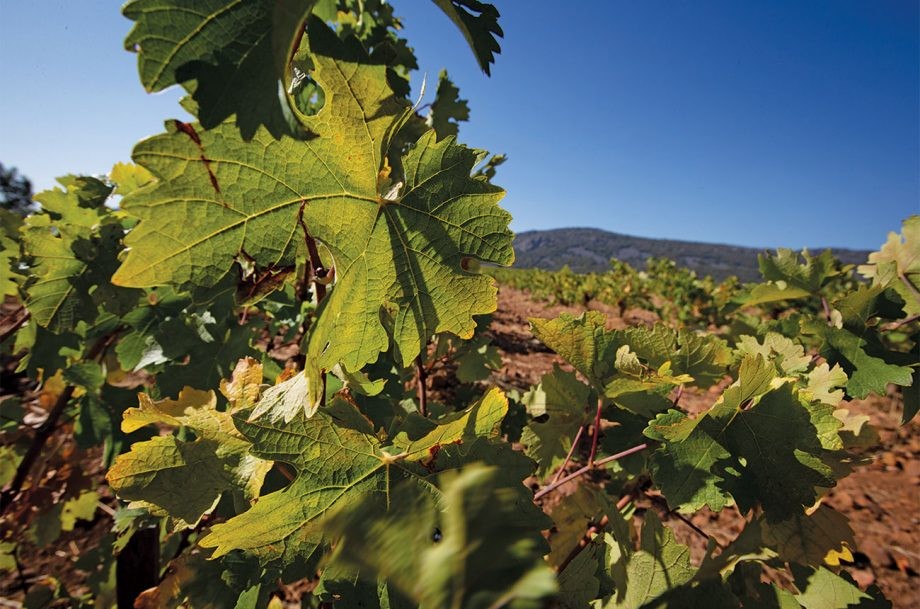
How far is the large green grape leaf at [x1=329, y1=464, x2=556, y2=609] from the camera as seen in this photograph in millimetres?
285

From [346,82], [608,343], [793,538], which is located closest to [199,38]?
[346,82]

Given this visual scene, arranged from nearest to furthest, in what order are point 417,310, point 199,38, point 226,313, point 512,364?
point 199,38, point 417,310, point 226,313, point 512,364

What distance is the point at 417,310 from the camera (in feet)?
2.86

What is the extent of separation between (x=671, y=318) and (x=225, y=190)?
51.7ft

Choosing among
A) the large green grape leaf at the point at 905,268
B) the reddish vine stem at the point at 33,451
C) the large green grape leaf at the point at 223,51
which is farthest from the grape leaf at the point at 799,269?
the reddish vine stem at the point at 33,451

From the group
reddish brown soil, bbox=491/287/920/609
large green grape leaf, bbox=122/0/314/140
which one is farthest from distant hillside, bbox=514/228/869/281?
large green grape leaf, bbox=122/0/314/140

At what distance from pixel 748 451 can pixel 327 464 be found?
933 mm

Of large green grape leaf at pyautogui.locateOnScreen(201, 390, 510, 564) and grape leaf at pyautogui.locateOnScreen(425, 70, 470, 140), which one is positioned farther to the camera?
grape leaf at pyautogui.locateOnScreen(425, 70, 470, 140)

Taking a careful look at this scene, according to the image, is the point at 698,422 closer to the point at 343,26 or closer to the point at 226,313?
the point at 226,313

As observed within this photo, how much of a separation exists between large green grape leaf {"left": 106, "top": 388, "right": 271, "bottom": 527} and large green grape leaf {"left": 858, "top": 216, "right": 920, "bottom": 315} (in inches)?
76.0

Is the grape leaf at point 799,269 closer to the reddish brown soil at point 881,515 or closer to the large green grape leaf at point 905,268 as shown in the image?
the large green grape leaf at point 905,268

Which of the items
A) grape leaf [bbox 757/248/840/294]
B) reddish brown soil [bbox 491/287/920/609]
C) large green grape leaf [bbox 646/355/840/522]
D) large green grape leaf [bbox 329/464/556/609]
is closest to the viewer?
large green grape leaf [bbox 329/464/556/609]

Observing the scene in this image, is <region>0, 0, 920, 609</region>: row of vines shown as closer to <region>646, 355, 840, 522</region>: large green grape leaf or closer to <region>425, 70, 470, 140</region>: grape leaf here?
<region>646, 355, 840, 522</region>: large green grape leaf

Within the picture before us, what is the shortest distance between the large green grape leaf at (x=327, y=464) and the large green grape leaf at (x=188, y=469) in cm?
16
